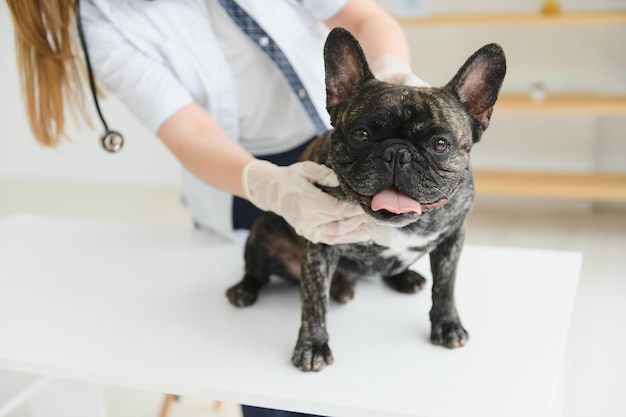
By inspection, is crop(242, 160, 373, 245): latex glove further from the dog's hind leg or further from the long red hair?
the long red hair

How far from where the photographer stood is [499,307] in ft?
4.87

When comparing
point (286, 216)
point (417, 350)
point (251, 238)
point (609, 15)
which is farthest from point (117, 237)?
point (609, 15)

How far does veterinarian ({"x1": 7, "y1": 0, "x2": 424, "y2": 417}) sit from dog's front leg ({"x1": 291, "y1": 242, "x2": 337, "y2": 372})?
0.20 metres

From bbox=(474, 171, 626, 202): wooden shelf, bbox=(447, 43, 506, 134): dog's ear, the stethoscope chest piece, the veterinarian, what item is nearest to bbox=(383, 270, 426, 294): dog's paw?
the veterinarian

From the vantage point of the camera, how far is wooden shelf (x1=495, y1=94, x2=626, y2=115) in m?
3.46

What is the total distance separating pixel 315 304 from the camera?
135 centimetres

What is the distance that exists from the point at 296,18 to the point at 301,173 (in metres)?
0.54

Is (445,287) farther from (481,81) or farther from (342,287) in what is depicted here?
(481,81)

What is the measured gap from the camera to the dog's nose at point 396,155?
115 cm

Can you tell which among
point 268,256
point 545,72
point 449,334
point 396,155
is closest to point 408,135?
point 396,155

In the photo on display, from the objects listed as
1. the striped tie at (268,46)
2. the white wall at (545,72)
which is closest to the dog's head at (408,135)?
the striped tie at (268,46)

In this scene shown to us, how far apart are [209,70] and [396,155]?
0.73 metres

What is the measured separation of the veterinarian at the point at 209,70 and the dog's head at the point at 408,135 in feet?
0.96

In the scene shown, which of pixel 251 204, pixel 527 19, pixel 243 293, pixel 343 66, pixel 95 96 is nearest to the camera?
pixel 343 66
